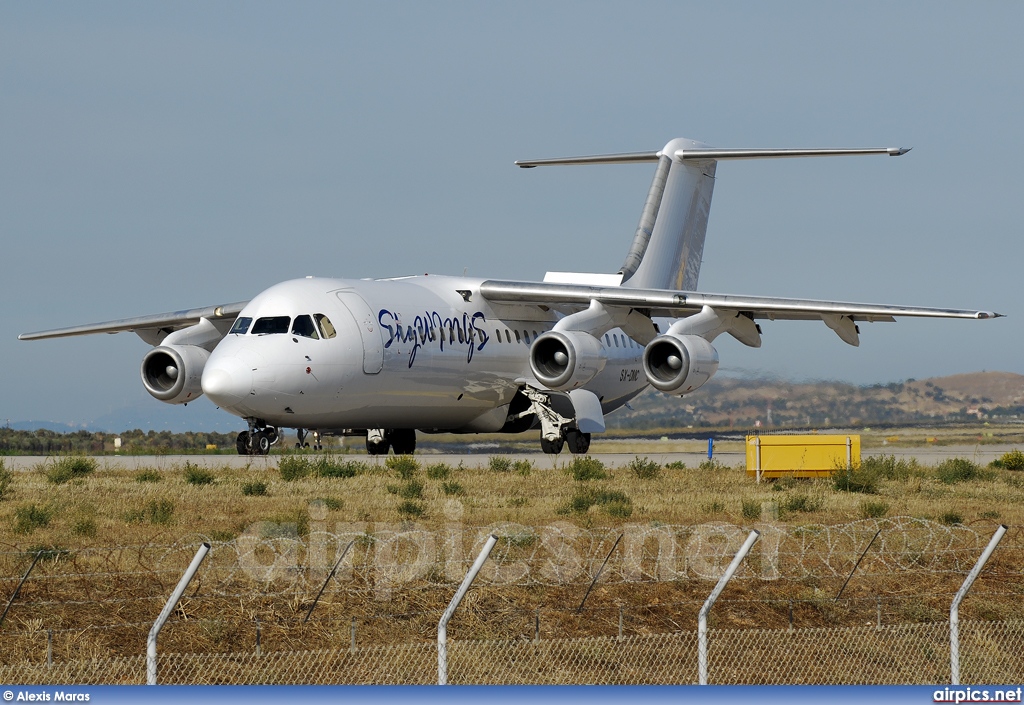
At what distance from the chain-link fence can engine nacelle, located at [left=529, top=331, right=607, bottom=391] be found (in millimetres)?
12869

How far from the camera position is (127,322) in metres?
28.6

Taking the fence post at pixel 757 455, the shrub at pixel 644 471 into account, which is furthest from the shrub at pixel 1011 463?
the shrub at pixel 644 471

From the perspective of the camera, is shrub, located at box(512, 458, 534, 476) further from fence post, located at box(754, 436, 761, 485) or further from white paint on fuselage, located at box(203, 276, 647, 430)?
fence post, located at box(754, 436, 761, 485)

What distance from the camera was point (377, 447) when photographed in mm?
28734

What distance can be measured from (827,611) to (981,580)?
2294mm

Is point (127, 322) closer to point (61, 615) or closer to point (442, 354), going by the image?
point (442, 354)

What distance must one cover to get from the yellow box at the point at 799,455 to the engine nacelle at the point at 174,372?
1034 cm

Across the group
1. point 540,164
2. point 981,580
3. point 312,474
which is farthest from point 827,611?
point 540,164

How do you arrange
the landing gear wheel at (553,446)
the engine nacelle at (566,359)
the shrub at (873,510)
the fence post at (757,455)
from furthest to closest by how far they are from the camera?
the landing gear wheel at (553,446) → the engine nacelle at (566,359) → the fence post at (757,455) → the shrub at (873,510)

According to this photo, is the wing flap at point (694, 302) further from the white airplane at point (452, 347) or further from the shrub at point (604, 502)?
the shrub at point (604, 502)

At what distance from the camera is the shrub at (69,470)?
20438 mm

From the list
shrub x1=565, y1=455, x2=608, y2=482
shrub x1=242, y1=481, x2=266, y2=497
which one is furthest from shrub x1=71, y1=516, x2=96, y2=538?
shrub x1=565, y1=455, x2=608, y2=482

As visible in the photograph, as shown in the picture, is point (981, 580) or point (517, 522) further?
point (517, 522)

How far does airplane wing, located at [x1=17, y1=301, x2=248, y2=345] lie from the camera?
2711 cm
